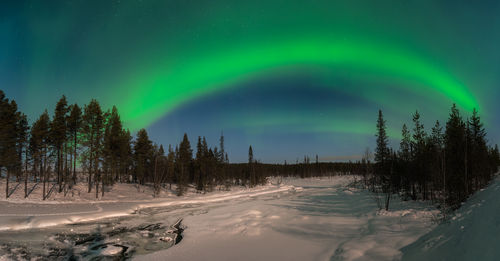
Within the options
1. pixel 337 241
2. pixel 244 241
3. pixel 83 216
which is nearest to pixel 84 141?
pixel 83 216

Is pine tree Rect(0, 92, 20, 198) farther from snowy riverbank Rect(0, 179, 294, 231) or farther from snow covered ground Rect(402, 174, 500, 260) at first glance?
snow covered ground Rect(402, 174, 500, 260)

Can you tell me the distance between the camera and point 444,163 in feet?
55.3

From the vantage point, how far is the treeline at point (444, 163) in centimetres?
1889

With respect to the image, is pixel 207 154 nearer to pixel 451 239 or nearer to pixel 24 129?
pixel 24 129

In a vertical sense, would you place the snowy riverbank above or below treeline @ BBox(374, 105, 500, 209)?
below

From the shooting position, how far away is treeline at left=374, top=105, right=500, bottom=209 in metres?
18.9

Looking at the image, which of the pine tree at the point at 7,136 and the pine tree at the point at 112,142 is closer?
the pine tree at the point at 7,136

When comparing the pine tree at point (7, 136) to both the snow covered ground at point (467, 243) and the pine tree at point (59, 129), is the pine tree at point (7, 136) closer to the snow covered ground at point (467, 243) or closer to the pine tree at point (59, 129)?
the pine tree at point (59, 129)

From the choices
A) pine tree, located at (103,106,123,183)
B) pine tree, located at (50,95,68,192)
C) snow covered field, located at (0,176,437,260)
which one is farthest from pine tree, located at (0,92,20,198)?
snow covered field, located at (0,176,437,260)

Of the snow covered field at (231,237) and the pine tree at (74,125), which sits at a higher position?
the pine tree at (74,125)

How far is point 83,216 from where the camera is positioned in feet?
64.1

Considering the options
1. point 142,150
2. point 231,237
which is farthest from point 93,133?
point 231,237

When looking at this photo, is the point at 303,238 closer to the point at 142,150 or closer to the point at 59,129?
the point at 59,129

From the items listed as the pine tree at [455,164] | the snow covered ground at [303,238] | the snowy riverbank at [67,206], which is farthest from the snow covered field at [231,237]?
the pine tree at [455,164]
